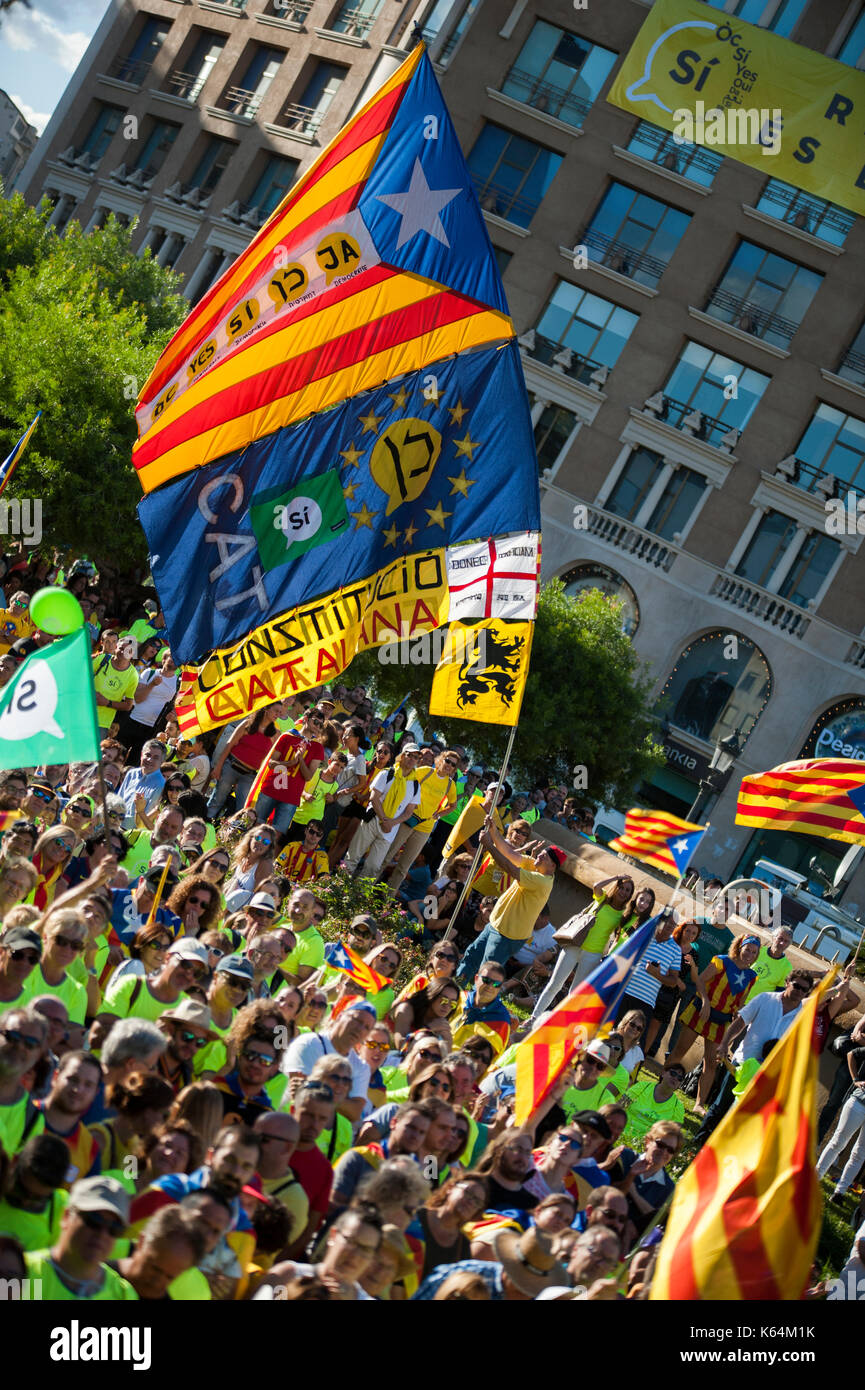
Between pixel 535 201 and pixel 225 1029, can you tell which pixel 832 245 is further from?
pixel 225 1029

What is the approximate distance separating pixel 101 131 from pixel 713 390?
24451mm

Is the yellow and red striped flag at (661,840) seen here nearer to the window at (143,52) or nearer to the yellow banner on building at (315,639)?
the yellow banner on building at (315,639)

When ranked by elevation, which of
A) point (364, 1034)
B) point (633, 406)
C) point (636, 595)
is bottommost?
point (364, 1034)

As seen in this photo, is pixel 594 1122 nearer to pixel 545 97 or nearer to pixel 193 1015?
pixel 193 1015

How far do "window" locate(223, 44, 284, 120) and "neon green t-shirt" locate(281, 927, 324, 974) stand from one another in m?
38.7

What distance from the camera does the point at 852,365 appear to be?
114 feet

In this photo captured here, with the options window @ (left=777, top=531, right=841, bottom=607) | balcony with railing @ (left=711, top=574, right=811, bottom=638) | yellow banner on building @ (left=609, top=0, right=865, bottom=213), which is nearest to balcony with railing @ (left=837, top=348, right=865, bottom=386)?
yellow banner on building @ (left=609, top=0, right=865, bottom=213)

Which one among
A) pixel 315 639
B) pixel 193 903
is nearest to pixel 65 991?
pixel 193 903

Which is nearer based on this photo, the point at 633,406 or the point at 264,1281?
the point at 264,1281

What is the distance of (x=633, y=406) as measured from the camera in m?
35.0

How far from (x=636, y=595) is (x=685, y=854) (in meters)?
23.2

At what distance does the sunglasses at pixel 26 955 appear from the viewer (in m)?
5.70
